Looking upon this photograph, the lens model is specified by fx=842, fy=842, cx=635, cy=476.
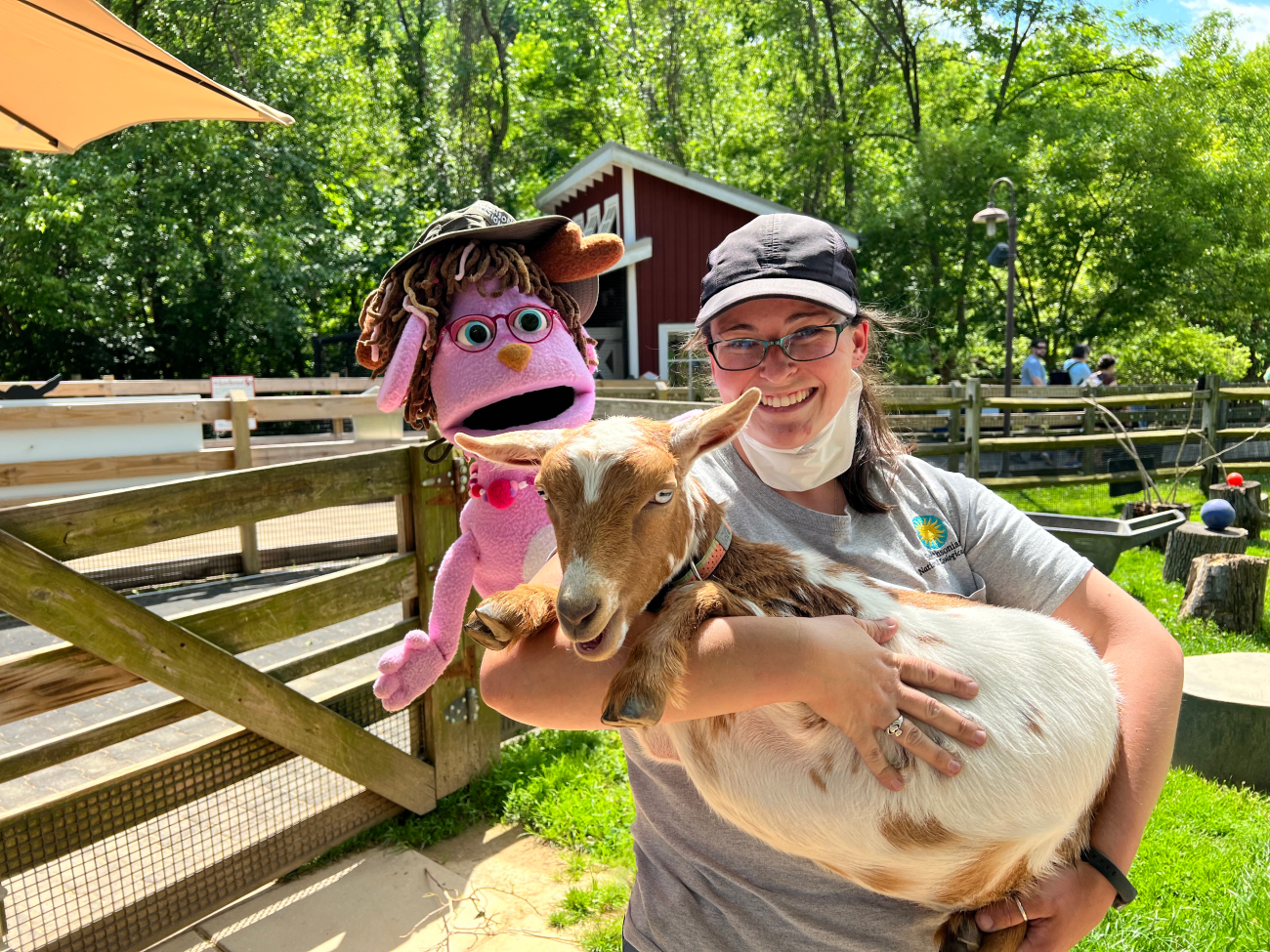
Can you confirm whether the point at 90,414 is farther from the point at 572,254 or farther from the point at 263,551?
the point at 572,254

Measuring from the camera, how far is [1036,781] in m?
1.48

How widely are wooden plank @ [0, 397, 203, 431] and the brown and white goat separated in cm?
697

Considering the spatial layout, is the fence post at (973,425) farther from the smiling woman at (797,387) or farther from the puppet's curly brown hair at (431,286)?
the smiling woman at (797,387)

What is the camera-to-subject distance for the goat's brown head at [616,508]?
50.1 inches

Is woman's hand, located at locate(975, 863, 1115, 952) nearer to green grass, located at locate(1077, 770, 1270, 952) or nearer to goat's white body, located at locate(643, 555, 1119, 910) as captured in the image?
goat's white body, located at locate(643, 555, 1119, 910)

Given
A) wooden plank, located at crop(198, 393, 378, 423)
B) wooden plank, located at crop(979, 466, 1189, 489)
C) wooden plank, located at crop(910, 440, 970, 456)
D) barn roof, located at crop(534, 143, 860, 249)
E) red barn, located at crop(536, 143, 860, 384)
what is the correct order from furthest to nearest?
red barn, located at crop(536, 143, 860, 384)
barn roof, located at crop(534, 143, 860, 249)
wooden plank, located at crop(979, 466, 1189, 489)
wooden plank, located at crop(910, 440, 970, 456)
wooden plank, located at crop(198, 393, 378, 423)

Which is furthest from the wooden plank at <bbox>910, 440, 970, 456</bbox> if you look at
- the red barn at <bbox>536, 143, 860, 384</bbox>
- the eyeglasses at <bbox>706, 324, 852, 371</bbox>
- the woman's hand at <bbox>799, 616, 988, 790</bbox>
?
the woman's hand at <bbox>799, 616, 988, 790</bbox>

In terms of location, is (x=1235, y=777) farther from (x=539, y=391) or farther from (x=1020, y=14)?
(x=1020, y=14)

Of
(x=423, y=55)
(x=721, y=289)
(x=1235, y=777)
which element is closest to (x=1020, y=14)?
(x=423, y=55)

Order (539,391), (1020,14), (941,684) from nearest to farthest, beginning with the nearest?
(941,684), (539,391), (1020,14)

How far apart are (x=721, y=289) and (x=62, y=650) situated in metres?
2.35

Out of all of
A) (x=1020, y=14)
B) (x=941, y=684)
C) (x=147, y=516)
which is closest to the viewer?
(x=941, y=684)

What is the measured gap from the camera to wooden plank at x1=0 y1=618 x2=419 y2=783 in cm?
263

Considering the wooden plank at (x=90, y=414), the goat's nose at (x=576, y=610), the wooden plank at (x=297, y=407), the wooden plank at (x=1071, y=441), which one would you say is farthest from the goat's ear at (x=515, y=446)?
the wooden plank at (x=1071, y=441)
